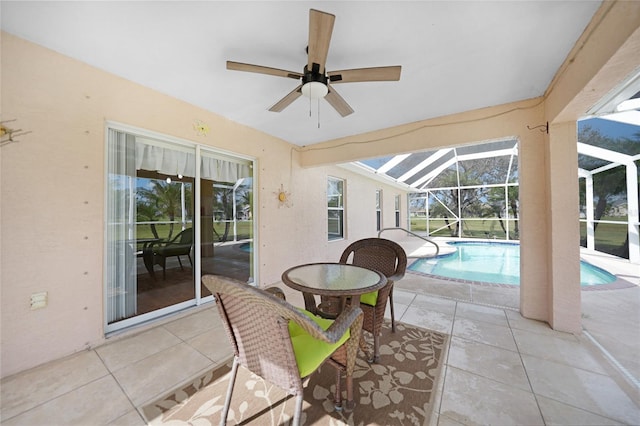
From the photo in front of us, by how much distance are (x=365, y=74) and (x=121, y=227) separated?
2.87 m

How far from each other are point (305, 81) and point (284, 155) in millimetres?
2592

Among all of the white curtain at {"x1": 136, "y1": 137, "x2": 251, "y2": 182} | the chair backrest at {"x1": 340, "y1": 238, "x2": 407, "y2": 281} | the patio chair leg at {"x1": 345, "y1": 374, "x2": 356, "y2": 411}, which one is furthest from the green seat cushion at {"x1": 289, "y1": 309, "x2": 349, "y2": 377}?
the white curtain at {"x1": 136, "y1": 137, "x2": 251, "y2": 182}

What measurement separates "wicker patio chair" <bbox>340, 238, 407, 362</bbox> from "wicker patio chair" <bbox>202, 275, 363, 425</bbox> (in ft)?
2.01

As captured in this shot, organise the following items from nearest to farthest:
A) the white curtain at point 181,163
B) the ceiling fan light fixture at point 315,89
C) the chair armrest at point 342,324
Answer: the chair armrest at point 342,324 → the ceiling fan light fixture at point 315,89 → the white curtain at point 181,163

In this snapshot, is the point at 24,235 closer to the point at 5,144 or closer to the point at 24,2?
the point at 5,144

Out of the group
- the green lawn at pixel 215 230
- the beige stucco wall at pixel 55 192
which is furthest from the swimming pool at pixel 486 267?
the beige stucco wall at pixel 55 192

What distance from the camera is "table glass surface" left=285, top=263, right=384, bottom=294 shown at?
1.75 m

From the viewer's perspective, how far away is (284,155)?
14.1 feet

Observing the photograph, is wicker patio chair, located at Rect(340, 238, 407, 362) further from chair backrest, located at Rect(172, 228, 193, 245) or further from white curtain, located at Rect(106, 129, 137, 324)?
white curtain, located at Rect(106, 129, 137, 324)

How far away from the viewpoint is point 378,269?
2553mm

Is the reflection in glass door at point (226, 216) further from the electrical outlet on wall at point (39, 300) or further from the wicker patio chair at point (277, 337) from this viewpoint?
the wicker patio chair at point (277, 337)

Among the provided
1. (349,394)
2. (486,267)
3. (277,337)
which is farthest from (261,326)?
(486,267)

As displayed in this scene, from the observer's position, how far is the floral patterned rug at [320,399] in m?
1.39

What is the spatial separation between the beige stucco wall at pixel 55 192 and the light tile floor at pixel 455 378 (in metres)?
0.34
